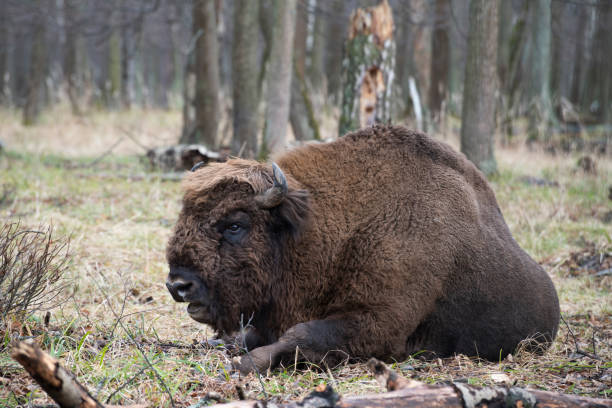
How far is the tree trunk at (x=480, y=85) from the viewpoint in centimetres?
868

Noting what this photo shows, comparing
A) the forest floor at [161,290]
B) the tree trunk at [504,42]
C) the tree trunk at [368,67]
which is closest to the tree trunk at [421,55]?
the tree trunk at [504,42]

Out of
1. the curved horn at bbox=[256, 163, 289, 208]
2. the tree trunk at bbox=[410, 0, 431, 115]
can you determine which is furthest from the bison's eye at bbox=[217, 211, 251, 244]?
the tree trunk at bbox=[410, 0, 431, 115]

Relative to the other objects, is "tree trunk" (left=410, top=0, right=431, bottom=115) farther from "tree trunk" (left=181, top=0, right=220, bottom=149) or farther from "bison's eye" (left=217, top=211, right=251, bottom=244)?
"bison's eye" (left=217, top=211, right=251, bottom=244)

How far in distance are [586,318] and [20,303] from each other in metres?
4.62

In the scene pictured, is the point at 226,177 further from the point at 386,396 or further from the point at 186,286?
the point at 386,396

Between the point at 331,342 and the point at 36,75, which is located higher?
the point at 36,75

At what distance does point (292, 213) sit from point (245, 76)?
648 centimetres

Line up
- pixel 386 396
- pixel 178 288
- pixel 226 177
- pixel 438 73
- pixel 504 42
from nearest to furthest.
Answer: pixel 386 396
pixel 178 288
pixel 226 177
pixel 504 42
pixel 438 73

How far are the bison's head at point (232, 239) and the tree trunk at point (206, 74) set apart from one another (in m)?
7.45

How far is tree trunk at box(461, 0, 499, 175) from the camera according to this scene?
868 cm

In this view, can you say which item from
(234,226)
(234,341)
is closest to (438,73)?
(234,226)

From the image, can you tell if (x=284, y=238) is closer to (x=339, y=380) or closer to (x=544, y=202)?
(x=339, y=380)

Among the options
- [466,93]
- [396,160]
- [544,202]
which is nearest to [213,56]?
[466,93]

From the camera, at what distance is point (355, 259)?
12.8 feet
